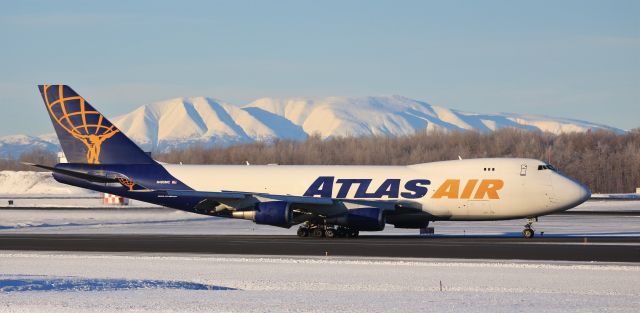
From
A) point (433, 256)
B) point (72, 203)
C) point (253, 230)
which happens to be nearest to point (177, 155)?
point (72, 203)

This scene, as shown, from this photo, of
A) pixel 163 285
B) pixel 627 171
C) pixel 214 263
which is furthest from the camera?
pixel 627 171

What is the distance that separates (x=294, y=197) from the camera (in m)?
43.6

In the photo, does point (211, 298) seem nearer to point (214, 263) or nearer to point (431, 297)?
point (431, 297)

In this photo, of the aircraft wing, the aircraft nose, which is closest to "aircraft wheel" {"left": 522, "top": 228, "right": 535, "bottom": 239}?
the aircraft nose

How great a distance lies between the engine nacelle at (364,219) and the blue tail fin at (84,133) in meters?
10.4

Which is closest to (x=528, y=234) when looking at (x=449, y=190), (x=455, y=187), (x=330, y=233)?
(x=455, y=187)

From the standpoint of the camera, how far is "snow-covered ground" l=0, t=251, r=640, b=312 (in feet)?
62.3

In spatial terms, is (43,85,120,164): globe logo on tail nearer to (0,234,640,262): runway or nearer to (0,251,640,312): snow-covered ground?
(0,234,640,262): runway

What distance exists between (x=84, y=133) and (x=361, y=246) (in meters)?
17.2

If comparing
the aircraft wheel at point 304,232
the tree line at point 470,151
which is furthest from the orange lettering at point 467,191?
the tree line at point 470,151

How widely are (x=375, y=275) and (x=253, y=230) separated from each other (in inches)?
1000

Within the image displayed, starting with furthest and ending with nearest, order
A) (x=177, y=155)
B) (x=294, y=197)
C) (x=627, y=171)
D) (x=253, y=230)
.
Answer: (x=177, y=155), (x=627, y=171), (x=253, y=230), (x=294, y=197)

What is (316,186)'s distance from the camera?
4556 cm

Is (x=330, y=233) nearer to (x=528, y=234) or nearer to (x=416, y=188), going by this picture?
(x=416, y=188)
